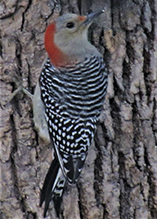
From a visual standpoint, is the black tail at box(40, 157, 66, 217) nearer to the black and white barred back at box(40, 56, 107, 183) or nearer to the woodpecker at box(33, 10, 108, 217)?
the woodpecker at box(33, 10, 108, 217)

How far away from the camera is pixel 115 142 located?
4.55 m

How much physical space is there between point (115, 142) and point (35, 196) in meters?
0.81

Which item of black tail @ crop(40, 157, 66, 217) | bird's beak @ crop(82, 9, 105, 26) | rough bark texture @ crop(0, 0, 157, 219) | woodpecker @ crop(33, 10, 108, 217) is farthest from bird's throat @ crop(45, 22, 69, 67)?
black tail @ crop(40, 157, 66, 217)

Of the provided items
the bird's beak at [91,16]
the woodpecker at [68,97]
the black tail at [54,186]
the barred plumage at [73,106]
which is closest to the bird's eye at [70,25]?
the woodpecker at [68,97]

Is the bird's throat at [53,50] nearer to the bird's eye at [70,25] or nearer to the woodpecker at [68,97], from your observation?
the woodpecker at [68,97]

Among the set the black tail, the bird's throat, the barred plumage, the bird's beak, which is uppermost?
the bird's beak

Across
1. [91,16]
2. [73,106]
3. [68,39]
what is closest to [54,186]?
[73,106]

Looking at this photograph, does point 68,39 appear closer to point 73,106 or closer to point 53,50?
point 53,50

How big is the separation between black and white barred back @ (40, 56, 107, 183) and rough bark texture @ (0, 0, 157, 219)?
150 mm

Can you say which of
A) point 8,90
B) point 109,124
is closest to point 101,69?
point 109,124

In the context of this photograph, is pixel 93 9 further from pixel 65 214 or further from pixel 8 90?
→ pixel 65 214

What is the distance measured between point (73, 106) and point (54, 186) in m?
0.67

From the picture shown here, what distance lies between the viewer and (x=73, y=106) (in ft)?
14.3

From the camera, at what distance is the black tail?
14.1 ft
